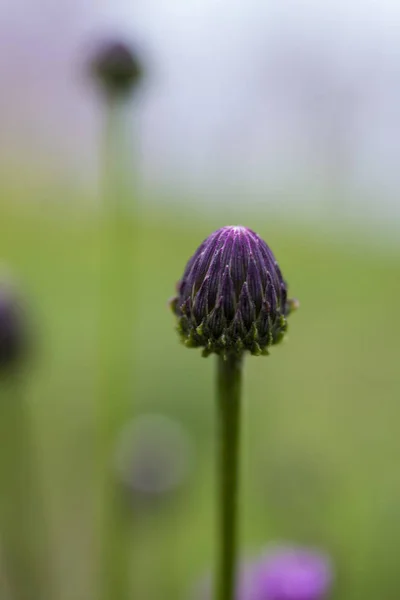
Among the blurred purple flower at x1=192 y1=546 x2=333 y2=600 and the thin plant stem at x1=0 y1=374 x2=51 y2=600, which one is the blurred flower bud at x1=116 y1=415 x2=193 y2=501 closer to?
the thin plant stem at x1=0 y1=374 x2=51 y2=600

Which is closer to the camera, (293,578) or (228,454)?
(228,454)

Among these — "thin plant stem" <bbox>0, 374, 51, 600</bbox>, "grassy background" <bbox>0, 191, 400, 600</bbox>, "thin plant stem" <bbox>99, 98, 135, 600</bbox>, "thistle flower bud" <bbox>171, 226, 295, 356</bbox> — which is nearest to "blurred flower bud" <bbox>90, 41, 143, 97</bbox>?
"thin plant stem" <bbox>99, 98, 135, 600</bbox>

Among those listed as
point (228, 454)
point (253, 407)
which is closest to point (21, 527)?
point (228, 454)

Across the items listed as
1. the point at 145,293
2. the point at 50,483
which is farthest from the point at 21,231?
the point at 50,483

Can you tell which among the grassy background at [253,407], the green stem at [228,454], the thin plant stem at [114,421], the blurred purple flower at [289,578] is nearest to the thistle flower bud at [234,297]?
the green stem at [228,454]

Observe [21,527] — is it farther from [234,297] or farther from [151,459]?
[234,297]

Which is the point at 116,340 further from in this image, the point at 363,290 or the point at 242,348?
the point at 363,290
